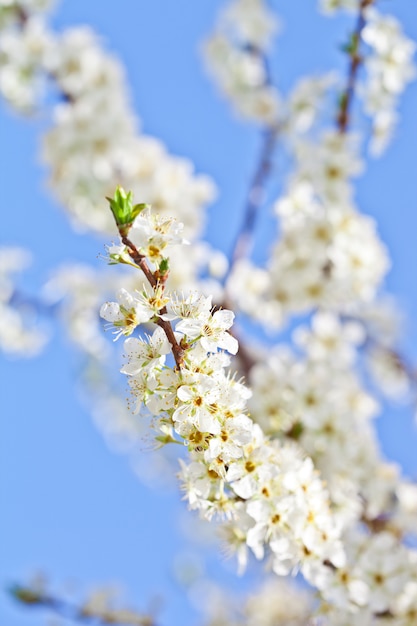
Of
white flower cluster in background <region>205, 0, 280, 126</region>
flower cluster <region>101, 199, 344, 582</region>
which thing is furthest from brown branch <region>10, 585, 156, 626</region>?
white flower cluster in background <region>205, 0, 280, 126</region>

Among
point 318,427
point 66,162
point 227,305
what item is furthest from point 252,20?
point 318,427

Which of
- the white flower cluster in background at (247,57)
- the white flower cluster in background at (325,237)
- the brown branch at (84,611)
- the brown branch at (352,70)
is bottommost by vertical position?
the brown branch at (84,611)

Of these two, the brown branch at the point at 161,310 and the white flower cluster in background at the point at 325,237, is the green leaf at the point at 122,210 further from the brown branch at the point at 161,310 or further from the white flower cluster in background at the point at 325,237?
the white flower cluster in background at the point at 325,237

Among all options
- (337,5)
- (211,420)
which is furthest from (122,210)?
(337,5)

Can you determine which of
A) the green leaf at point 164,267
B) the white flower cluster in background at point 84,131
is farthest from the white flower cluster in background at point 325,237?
the green leaf at point 164,267

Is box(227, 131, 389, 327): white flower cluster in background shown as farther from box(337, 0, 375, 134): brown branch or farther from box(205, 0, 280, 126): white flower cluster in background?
box(205, 0, 280, 126): white flower cluster in background

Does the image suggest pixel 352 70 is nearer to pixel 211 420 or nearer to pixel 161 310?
pixel 161 310
